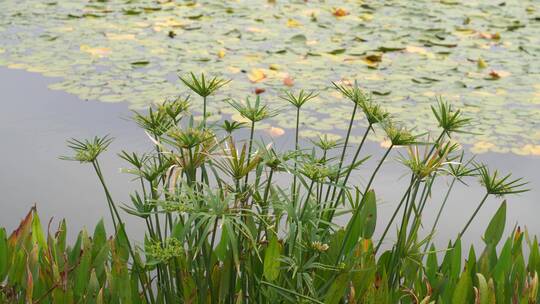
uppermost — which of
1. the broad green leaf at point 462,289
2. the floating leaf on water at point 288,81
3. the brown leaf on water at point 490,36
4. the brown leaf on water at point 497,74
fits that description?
the broad green leaf at point 462,289

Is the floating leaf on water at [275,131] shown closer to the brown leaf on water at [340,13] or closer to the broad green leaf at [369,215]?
the broad green leaf at [369,215]

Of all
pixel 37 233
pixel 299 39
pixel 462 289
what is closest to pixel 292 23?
pixel 299 39

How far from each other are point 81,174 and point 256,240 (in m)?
1.85

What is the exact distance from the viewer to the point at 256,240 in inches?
63.4

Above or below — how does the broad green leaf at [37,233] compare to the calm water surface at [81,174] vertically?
above

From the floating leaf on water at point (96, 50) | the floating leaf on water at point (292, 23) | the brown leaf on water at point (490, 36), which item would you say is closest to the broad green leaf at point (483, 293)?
the floating leaf on water at point (96, 50)

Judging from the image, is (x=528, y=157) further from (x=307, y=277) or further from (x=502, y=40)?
(x=307, y=277)

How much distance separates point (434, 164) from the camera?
4.69 ft

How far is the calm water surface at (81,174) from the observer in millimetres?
3061

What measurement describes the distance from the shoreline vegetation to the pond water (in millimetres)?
1119

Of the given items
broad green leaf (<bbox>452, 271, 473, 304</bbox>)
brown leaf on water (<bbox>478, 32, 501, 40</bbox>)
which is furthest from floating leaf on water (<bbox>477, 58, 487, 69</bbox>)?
broad green leaf (<bbox>452, 271, 473, 304</bbox>)

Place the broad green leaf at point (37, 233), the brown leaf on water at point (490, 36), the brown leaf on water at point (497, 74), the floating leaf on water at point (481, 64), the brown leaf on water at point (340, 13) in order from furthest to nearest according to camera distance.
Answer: the brown leaf on water at point (340, 13) < the brown leaf on water at point (490, 36) < the floating leaf on water at point (481, 64) < the brown leaf on water at point (497, 74) < the broad green leaf at point (37, 233)

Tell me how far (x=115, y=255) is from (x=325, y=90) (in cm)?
287

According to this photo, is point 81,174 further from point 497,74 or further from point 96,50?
point 497,74
